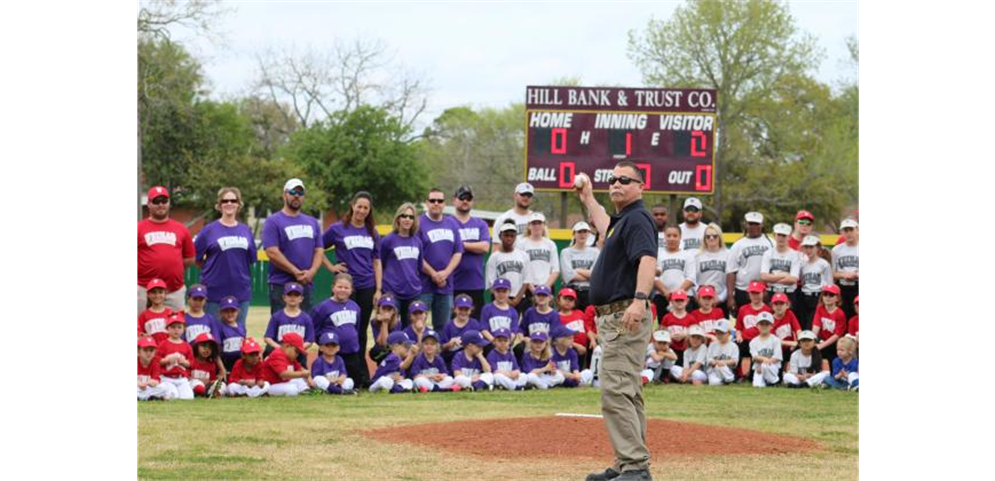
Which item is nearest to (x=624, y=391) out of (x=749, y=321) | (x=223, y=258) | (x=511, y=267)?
(x=223, y=258)

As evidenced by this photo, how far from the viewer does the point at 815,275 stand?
15141 mm

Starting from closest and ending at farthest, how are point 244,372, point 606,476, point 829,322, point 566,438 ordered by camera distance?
point 606,476 < point 566,438 < point 244,372 < point 829,322

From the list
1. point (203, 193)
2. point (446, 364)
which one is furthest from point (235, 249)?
point (203, 193)

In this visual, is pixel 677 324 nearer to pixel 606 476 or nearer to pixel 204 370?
pixel 204 370

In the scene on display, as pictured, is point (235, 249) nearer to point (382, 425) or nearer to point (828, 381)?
point (382, 425)

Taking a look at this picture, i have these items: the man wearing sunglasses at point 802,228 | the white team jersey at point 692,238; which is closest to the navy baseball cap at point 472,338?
the white team jersey at point 692,238

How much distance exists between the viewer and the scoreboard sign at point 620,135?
84.7 ft

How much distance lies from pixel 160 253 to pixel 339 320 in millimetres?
2036

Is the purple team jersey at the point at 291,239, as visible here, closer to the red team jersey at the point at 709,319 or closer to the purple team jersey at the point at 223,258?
the purple team jersey at the point at 223,258

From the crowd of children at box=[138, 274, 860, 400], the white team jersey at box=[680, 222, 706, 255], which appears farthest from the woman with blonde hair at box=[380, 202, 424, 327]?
the white team jersey at box=[680, 222, 706, 255]

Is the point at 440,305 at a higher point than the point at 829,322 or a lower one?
higher

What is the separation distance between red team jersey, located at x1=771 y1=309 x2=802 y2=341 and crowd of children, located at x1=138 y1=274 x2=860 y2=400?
12 millimetres

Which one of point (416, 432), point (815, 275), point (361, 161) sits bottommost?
point (416, 432)
